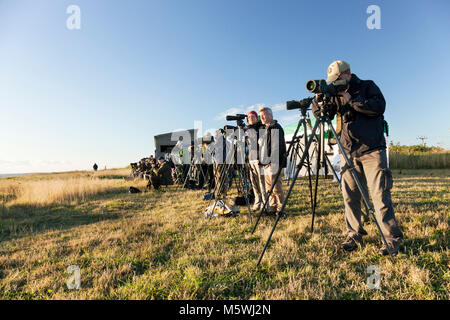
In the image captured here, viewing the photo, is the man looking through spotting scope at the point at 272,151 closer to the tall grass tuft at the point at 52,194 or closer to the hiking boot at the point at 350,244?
the hiking boot at the point at 350,244

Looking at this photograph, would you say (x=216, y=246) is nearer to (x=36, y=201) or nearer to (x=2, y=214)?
(x=2, y=214)

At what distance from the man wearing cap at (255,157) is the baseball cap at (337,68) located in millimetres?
2459

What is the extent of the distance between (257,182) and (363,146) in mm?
3289

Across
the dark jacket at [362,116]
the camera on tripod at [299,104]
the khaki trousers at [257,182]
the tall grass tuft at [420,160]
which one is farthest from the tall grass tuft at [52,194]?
the tall grass tuft at [420,160]

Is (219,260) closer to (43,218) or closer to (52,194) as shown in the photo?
(43,218)

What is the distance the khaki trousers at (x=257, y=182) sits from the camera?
16.9ft

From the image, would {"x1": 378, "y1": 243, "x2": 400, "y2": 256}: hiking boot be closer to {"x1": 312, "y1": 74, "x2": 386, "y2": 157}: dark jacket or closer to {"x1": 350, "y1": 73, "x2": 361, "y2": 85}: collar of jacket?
{"x1": 312, "y1": 74, "x2": 386, "y2": 157}: dark jacket

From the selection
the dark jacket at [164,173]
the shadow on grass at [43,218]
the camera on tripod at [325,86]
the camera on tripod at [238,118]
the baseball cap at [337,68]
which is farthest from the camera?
the dark jacket at [164,173]

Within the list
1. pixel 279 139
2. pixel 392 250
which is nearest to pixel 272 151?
pixel 279 139

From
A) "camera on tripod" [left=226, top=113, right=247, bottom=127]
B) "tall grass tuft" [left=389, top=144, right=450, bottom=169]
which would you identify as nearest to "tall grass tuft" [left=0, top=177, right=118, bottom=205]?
"camera on tripod" [left=226, top=113, right=247, bottom=127]
